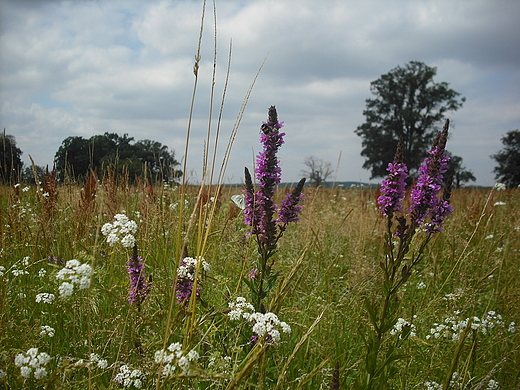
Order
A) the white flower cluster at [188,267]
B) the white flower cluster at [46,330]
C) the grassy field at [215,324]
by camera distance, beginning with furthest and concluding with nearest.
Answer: the white flower cluster at [188,267] → the white flower cluster at [46,330] → the grassy field at [215,324]

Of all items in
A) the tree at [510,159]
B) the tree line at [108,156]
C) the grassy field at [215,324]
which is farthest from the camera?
the tree at [510,159]

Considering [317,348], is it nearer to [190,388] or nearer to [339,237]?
[190,388]

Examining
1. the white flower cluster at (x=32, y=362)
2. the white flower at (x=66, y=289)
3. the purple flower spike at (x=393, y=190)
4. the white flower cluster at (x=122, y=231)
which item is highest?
the purple flower spike at (x=393, y=190)

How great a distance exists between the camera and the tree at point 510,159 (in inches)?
1593

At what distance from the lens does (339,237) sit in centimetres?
552

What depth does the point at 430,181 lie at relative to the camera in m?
2.30

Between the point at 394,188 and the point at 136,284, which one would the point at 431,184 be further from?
the point at 136,284

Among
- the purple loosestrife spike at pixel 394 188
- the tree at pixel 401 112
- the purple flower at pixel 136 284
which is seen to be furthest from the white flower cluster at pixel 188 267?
the tree at pixel 401 112

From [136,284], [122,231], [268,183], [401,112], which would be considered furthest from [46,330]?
[401,112]

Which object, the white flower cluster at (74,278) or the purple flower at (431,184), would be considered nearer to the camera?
the white flower cluster at (74,278)

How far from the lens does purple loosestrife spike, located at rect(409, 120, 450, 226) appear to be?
229 cm

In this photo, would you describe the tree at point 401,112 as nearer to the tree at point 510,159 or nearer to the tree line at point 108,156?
the tree at point 510,159

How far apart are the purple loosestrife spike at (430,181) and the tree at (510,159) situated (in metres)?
46.9

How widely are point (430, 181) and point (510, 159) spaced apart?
162 feet
